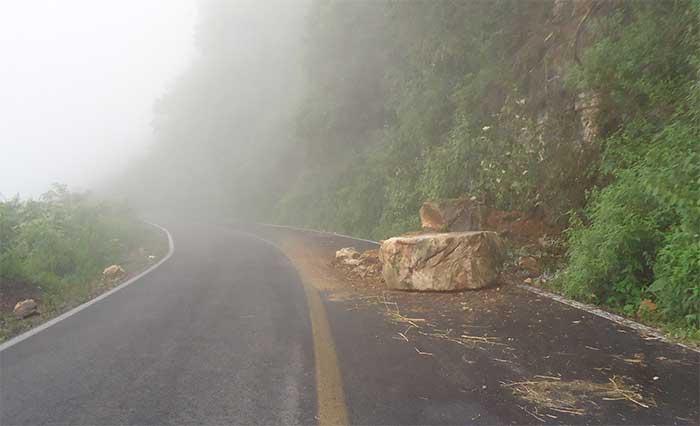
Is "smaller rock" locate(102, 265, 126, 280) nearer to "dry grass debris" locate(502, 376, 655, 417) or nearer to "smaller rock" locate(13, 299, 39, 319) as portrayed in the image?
"smaller rock" locate(13, 299, 39, 319)

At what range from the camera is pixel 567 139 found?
33.0ft

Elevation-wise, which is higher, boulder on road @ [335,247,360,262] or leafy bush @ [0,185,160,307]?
boulder on road @ [335,247,360,262]

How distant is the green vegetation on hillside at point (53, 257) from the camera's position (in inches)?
341

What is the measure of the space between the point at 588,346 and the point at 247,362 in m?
3.25

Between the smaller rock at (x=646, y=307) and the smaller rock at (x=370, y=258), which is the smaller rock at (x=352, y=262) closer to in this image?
the smaller rock at (x=370, y=258)

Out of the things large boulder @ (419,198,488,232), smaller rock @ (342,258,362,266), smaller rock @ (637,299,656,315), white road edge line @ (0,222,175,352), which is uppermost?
large boulder @ (419,198,488,232)

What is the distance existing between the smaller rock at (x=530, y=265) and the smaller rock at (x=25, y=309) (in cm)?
820

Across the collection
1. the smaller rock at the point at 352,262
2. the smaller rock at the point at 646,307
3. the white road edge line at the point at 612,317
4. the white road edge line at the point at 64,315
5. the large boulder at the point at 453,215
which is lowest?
the white road edge line at the point at 64,315

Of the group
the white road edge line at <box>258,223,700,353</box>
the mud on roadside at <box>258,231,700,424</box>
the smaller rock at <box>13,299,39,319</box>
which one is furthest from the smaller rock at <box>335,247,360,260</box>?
the smaller rock at <box>13,299,39,319</box>

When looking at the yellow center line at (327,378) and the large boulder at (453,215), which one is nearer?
the yellow center line at (327,378)

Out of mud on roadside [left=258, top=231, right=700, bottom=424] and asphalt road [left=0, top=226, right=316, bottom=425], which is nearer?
mud on roadside [left=258, top=231, right=700, bottom=424]

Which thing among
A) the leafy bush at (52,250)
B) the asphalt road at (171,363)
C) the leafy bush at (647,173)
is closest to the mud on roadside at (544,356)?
the leafy bush at (647,173)

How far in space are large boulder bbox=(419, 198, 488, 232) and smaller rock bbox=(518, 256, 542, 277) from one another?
2125 millimetres

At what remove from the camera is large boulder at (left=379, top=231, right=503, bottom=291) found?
290 inches
